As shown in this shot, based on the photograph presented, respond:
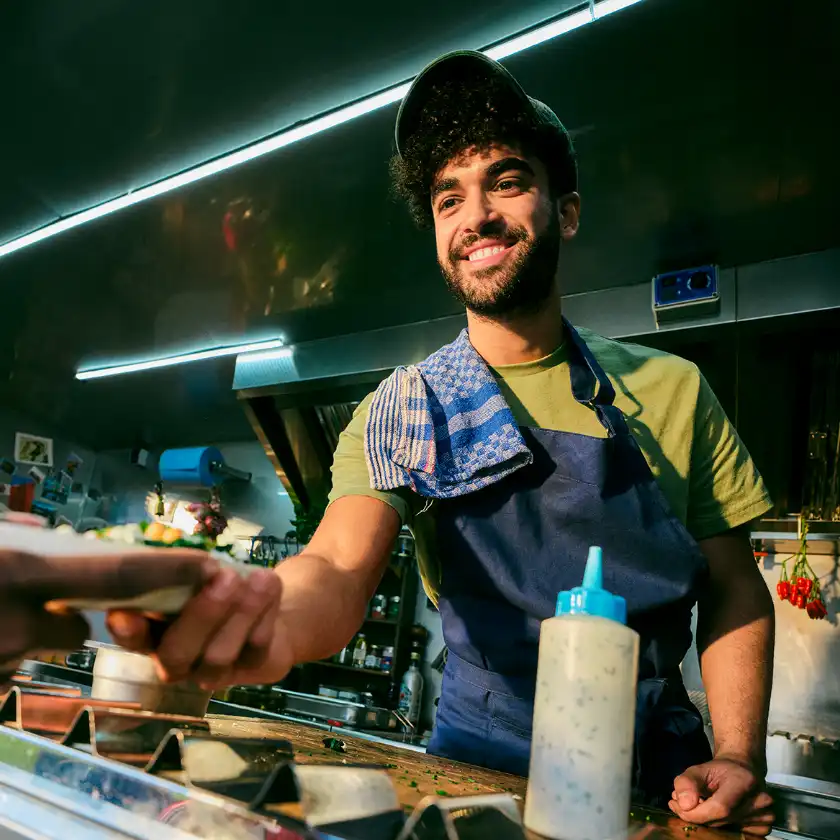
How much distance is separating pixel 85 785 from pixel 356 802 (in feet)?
0.75

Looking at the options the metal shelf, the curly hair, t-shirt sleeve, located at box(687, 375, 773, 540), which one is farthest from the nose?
the metal shelf

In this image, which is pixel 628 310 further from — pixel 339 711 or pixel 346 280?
pixel 339 711

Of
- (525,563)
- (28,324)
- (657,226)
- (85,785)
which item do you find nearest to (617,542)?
(525,563)

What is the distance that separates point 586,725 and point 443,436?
0.59 metres

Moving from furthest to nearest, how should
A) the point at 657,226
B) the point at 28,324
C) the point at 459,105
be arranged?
1. the point at 28,324
2. the point at 657,226
3. the point at 459,105

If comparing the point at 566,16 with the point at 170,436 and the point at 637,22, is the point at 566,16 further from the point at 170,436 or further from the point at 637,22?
the point at 170,436

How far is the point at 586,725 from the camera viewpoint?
0.55m

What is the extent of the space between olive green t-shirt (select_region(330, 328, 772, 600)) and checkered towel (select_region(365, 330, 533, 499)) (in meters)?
0.05

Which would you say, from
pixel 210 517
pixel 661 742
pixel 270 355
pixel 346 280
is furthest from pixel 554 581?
pixel 210 517

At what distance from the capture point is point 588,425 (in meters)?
1.13

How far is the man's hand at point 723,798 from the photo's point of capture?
689 mm

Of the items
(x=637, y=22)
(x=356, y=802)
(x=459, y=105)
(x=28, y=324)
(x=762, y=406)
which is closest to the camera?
(x=356, y=802)

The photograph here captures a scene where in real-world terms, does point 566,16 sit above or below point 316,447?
above

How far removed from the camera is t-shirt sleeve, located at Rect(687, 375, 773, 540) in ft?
3.65
